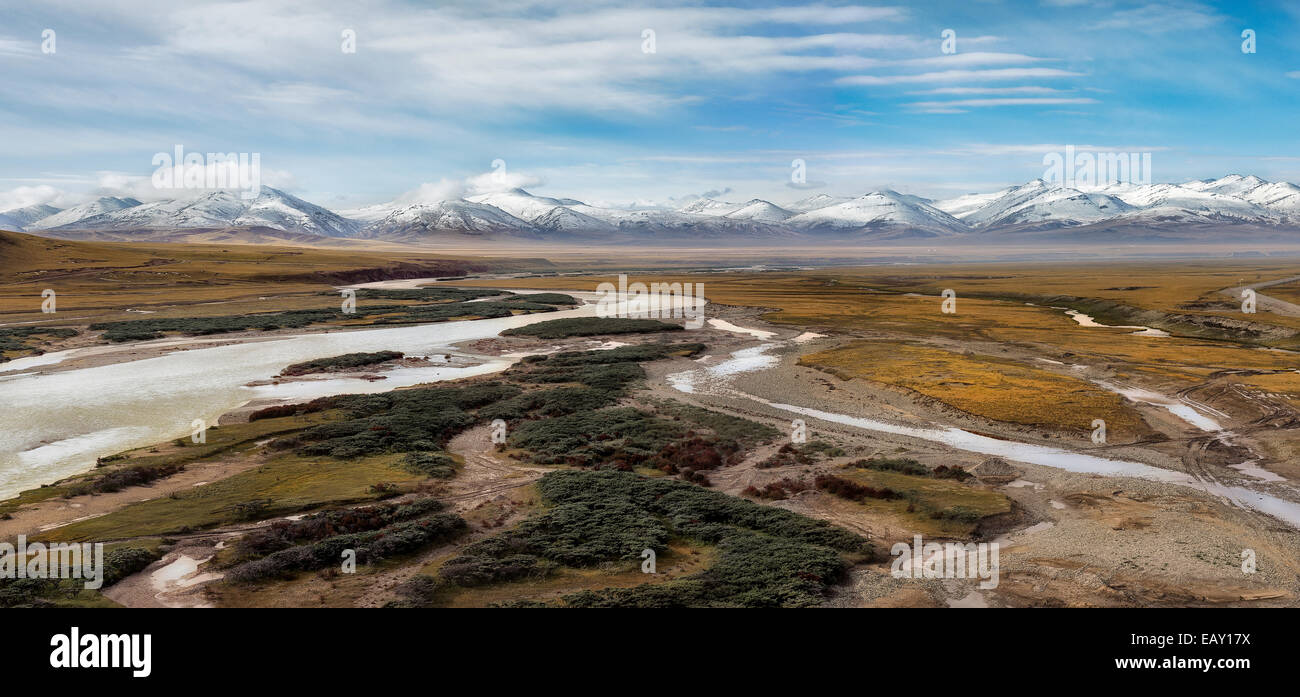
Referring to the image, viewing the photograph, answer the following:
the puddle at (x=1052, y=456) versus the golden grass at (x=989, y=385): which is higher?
the golden grass at (x=989, y=385)

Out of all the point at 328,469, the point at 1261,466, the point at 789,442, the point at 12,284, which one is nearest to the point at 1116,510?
the point at 1261,466

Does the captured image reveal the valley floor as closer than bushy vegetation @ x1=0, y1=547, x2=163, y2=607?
No

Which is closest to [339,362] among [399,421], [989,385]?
[399,421]

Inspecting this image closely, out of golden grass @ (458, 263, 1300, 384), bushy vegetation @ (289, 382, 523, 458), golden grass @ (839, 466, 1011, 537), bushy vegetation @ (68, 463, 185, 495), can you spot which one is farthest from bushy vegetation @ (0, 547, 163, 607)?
golden grass @ (458, 263, 1300, 384)

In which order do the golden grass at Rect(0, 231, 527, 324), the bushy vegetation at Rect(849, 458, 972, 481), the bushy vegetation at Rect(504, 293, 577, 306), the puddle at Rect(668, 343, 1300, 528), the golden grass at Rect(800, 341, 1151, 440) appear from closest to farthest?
the puddle at Rect(668, 343, 1300, 528)
the bushy vegetation at Rect(849, 458, 972, 481)
the golden grass at Rect(800, 341, 1151, 440)
the golden grass at Rect(0, 231, 527, 324)
the bushy vegetation at Rect(504, 293, 577, 306)

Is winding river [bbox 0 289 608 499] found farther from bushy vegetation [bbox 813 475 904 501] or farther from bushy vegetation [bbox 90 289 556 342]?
bushy vegetation [bbox 813 475 904 501]

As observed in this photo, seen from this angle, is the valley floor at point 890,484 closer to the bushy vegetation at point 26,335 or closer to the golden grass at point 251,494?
the golden grass at point 251,494

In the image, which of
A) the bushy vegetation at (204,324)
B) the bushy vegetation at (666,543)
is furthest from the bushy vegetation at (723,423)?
the bushy vegetation at (204,324)
